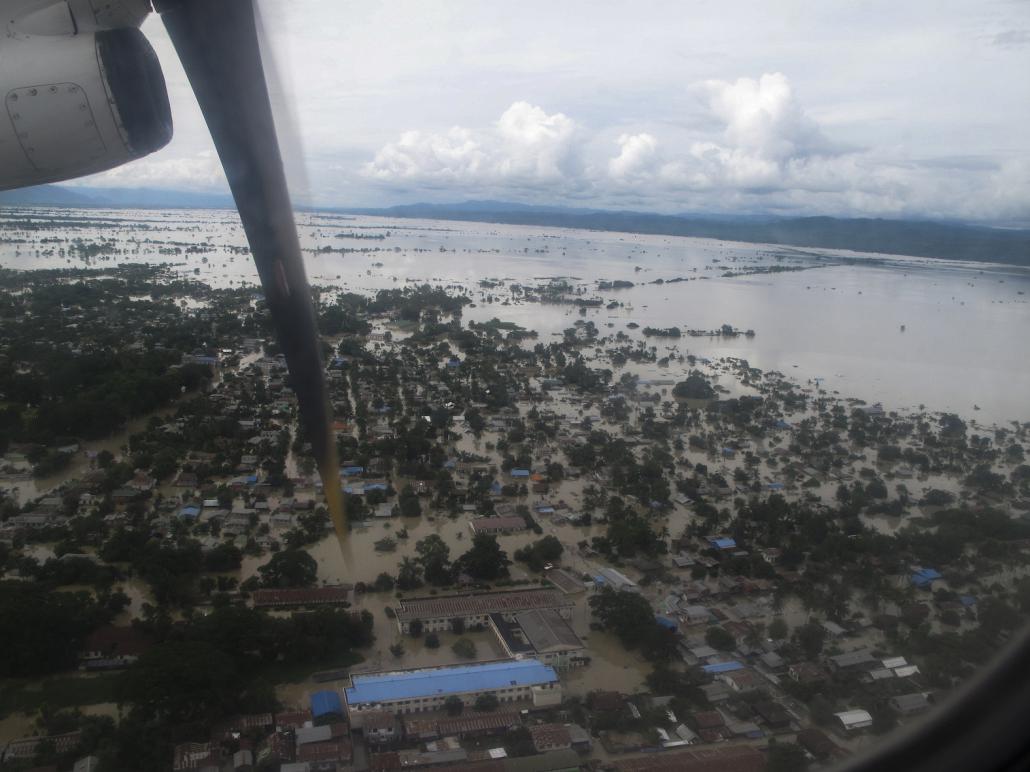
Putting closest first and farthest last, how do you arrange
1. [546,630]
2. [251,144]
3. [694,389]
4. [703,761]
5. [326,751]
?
[251,144]
[703,761]
[326,751]
[546,630]
[694,389]

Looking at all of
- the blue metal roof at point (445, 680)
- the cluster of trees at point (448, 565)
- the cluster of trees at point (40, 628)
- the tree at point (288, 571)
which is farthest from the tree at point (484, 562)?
the cluster of trees at point (40, 628)

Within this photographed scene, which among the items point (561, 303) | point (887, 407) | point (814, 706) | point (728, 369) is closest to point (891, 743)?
point (814, 706)

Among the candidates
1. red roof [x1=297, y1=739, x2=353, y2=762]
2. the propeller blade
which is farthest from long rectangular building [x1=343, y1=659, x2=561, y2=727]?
the propeller blade

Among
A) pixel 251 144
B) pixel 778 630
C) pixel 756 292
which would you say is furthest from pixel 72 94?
pixel 756 292

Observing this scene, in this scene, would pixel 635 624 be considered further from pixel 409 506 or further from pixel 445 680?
pixel 409 506

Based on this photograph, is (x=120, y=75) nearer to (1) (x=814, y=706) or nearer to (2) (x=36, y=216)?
(1) (x=814, y=706)

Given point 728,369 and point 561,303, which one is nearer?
point 728,369
